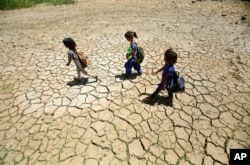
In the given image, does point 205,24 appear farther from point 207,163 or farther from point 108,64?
point 207,163

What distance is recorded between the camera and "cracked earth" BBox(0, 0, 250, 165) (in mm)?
2822

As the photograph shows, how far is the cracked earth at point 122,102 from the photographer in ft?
9.26

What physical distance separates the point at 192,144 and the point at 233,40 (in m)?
4.56

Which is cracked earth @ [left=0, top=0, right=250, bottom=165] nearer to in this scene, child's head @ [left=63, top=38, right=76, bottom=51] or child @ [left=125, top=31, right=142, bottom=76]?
child @ [left=125, top=31, right=142, bottom=76]

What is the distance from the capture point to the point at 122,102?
365 centimetres

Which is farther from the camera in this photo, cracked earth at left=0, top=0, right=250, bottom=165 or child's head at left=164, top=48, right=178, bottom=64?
child's head at left=164, top=48, right=178, bottom=64

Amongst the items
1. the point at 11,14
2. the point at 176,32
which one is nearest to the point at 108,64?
the point at 176,32

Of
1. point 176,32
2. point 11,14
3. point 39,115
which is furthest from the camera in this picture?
point 11,14

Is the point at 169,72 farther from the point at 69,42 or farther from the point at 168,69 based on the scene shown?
the point at 69,42

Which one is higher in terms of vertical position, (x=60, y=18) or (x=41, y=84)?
(x=60, y=18)

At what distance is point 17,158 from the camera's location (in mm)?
2799

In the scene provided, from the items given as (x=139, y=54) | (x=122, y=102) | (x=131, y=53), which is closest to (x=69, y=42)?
(x=131, y=53)

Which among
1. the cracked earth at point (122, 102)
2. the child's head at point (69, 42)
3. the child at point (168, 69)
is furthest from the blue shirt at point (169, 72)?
the child's head at point (69, 42)

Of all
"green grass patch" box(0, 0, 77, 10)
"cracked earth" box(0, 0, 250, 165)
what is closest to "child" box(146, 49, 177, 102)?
"cracked earth" box(0, 0, 250, 165)
